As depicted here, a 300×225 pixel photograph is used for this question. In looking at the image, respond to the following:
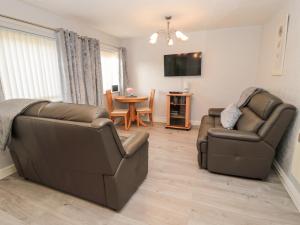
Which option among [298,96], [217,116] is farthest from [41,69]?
[298,96]

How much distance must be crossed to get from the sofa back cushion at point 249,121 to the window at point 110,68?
122 inches

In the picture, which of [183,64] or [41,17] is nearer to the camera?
[41,17]

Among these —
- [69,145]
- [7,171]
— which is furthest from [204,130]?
[7,171]

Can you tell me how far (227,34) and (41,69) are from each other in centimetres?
371

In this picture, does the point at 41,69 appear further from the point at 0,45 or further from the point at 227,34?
the point at 227,34

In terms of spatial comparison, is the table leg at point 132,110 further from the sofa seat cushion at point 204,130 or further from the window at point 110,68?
the sofa seat cushion at point 204,130

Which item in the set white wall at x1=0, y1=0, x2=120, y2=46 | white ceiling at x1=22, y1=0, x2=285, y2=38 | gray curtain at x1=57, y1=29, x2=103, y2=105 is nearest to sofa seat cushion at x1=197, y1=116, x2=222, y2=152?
white ceiling at x1=22, y1=0, x2=285, y2=38

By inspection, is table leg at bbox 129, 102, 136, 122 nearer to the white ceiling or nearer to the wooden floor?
the white ceiling

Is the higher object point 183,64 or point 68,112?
point 183,64

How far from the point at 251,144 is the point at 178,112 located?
90.0 inches

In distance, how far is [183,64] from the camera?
4.09 meters

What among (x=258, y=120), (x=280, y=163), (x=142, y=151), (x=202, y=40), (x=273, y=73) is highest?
(x=202, y=40)

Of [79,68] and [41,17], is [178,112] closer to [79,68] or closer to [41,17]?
[79,68]

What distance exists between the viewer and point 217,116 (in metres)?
3.29
